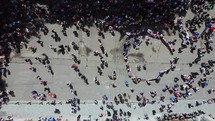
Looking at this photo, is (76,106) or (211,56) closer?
(76,106)

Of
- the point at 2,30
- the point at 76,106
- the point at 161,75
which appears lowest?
the point at 76,106

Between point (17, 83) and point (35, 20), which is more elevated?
point (35, 20)

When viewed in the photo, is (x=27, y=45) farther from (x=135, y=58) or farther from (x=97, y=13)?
(x=135, y=58)

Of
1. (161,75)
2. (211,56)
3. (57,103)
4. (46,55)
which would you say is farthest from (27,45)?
(211,56)

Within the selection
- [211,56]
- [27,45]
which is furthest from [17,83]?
[211,56]

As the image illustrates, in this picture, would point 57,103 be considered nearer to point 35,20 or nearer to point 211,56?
point 35,20

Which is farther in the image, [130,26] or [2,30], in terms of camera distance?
[130,26]
